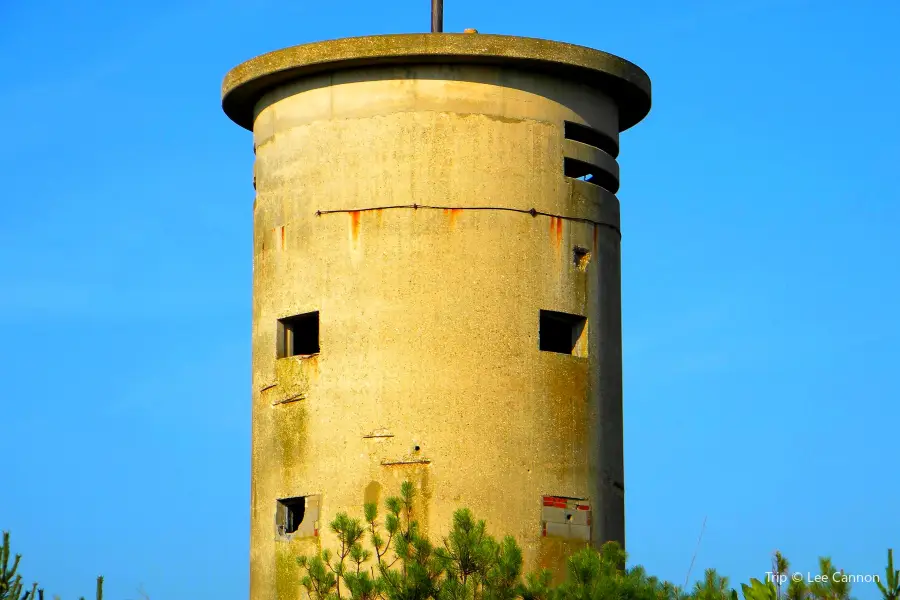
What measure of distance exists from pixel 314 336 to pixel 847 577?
588 centimetres

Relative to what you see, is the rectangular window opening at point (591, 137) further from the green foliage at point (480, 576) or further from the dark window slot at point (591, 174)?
the green foliage at point (480, 576)

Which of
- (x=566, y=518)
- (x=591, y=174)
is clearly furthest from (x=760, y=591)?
(x=591, y=174)

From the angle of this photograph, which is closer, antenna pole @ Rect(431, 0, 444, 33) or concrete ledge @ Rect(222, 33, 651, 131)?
concrete ledge @ Rect(222, 33, 651, 131)

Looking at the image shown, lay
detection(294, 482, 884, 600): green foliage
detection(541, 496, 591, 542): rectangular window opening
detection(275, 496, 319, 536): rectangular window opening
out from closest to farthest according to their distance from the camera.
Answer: detection(294, 482, 884, 600): green foliage < detection(541, 496, 591, 542): rectangular window opening < detection(275, 496, 319, 536): rectangular window opening

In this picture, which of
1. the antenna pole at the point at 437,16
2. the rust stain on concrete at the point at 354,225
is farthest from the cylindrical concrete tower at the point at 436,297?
the antenna pole at the point at 437,16

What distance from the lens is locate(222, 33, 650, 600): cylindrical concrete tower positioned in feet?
57.9

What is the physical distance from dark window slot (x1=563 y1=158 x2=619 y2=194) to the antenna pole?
Result: 6.00ft

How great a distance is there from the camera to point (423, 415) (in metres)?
17.6

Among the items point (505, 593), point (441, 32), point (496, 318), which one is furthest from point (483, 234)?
point (505, 593)

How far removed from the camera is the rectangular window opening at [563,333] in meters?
18.5

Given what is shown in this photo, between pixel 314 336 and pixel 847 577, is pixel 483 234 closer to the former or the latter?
pixel 314 336

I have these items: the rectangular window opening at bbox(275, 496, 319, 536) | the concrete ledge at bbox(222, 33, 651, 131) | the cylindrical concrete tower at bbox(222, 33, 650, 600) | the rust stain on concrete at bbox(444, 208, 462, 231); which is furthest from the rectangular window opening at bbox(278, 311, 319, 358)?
the concrete ledge at bbox(222, 33, 651, 131)

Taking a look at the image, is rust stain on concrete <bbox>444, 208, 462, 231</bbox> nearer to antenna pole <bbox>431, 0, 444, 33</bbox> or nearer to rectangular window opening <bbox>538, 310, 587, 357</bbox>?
rectangular window opening <bbox>538, 310, 587, 357</bbox>

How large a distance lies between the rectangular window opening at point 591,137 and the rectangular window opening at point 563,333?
1736 millimetres
